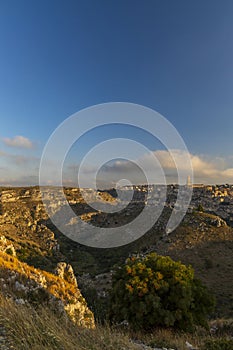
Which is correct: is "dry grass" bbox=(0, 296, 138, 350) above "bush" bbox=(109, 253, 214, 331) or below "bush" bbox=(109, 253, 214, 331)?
above

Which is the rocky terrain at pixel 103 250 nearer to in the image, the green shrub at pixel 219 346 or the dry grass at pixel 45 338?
the green shrub at pixel 219 346

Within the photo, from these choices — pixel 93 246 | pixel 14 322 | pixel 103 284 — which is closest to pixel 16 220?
pixel 93 246

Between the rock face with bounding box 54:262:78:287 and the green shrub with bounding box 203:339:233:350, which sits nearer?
the green shrub with bounding box 203:339:233:350

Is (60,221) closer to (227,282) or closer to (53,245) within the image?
(53,245)

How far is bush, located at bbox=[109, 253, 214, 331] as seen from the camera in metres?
19.1

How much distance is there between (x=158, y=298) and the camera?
19.4m

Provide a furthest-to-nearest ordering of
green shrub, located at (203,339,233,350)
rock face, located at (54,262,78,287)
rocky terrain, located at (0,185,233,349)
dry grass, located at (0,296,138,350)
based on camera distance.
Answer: rocky terrain, located at (0,185,233,349), rock face, located at (54,262,78,287), green shrub, located at (203,339,233,350), dry grass, located at (0,296,138,350)

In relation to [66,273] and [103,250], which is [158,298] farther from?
[103,250]

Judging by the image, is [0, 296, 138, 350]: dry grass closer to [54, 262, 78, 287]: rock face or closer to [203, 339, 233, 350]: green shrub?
[203, 339, 233, 350]: green shrub

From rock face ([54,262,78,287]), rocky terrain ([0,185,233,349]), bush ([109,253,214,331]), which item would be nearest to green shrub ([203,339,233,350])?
bush ([109,253,214,331])

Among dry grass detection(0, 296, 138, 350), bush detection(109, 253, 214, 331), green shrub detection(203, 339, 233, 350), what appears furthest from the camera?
bush detection(109, 253, 214, 331)

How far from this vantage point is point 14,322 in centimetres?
528

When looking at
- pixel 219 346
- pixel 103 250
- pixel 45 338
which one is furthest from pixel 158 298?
pixel 103 250

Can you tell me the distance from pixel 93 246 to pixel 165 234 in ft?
86.4
